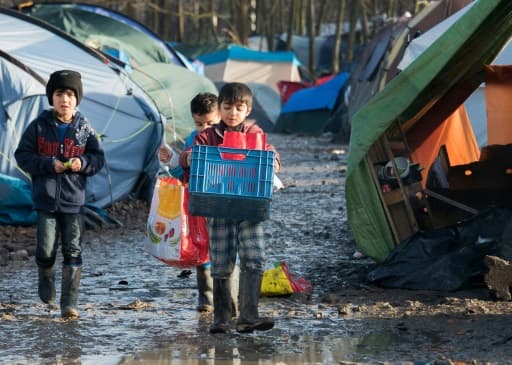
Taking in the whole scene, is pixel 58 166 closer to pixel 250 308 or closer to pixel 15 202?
pixel 250 308

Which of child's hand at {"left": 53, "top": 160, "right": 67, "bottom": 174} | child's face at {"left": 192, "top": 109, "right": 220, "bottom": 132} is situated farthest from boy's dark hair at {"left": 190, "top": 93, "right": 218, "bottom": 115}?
child's hand at {"left": 53, "top": 160, "right": 67, "bottom": 174}

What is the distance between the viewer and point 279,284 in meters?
7.71

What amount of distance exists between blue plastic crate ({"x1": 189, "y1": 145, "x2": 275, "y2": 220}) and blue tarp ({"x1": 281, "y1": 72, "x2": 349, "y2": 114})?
2173 cm

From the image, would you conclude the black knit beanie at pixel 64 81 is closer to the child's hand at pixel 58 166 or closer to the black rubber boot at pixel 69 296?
the child's hand at pixel 58 166

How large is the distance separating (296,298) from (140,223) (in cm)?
456

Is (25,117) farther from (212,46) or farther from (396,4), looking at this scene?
(396,4)

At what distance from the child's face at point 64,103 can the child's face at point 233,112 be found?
1098 millimetres

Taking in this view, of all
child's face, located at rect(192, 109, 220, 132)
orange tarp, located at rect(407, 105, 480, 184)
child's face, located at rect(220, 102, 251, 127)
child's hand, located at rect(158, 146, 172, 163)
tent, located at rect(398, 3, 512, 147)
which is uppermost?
tent, located at rect(398, 3, 512, 147)

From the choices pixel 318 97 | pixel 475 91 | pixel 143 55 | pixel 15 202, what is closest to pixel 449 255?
pixel 475 91

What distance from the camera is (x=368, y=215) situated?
8367mm

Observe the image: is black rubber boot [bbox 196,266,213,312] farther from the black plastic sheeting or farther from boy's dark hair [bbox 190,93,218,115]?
the black plastic sheeting

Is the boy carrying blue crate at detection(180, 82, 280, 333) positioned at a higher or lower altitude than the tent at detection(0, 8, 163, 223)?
lower

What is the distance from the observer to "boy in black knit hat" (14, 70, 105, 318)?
6977 millimetres

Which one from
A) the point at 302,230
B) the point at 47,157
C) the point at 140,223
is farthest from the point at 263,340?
the point at 140,223
